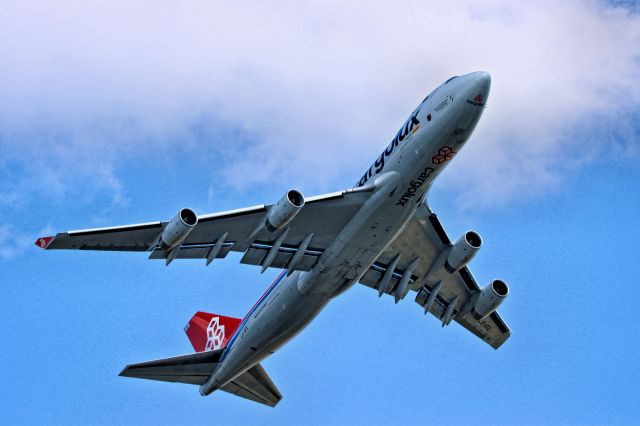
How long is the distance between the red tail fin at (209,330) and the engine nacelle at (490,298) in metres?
12.1

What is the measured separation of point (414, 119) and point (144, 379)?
66.9 feet

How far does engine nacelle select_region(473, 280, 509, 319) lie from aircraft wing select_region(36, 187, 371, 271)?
32.0 feet

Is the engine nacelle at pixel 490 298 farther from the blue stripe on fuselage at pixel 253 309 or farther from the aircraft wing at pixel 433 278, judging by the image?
the blue stripe on fuselage at pixel 253 309

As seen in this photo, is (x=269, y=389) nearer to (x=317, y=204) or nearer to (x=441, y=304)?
(x=441, y=304)

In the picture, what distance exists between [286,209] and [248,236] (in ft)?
12.9

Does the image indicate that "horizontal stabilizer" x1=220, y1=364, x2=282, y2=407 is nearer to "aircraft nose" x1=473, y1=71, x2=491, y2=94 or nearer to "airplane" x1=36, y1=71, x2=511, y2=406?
"airplane" x1=36, y1=71, x2=511, y2=406

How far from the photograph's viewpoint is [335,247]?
41.3m

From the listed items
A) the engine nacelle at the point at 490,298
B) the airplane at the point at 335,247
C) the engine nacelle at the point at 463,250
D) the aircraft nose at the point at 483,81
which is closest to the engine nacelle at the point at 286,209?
the airplane at the point at 335,247

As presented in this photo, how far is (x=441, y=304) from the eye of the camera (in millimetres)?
49469

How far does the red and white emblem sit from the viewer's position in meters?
51.0

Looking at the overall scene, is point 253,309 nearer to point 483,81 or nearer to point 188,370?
point 188,370

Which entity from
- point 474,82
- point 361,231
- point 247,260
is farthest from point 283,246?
point 474,82

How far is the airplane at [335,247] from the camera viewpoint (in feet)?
123

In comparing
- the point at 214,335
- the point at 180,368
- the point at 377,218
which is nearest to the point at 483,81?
the point at 377,218
